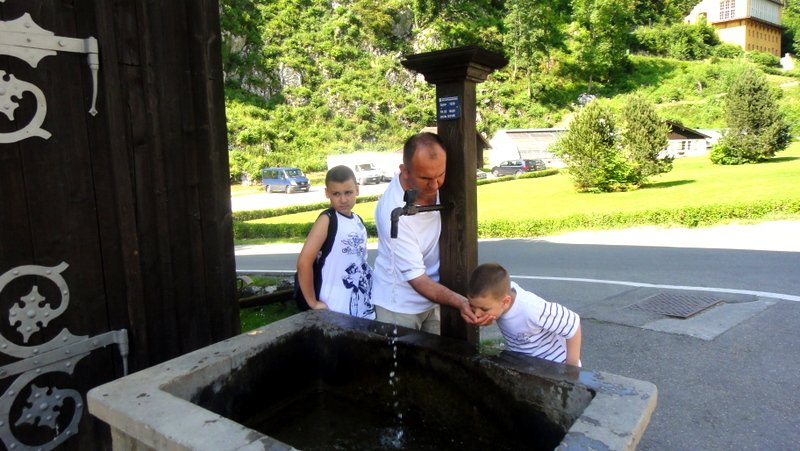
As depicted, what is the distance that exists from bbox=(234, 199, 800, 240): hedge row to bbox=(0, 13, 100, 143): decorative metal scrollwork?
1465cm

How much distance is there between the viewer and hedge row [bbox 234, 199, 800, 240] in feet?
45.6

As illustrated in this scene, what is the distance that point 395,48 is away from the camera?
7050cm

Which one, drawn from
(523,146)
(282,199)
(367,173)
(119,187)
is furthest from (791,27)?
(119,187)

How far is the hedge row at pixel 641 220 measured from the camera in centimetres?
1391

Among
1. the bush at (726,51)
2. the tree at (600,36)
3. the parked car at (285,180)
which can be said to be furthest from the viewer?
the bush at (726,51)

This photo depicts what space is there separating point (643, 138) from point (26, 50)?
83.9ft

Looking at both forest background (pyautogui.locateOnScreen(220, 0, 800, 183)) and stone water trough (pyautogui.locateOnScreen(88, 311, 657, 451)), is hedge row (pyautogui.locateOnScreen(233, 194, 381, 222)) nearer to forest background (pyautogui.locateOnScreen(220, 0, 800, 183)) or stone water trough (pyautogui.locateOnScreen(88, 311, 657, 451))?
forest background (pyautogui.locateOnScreen(220, 0, 800, 183))

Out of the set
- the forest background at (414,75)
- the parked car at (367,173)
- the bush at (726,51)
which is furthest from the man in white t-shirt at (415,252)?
the bush at (726,51)

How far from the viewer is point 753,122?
1148 inches

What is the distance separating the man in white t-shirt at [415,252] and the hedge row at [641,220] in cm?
1327

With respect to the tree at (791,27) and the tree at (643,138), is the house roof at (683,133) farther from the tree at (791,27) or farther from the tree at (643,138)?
the tree at (791,27)

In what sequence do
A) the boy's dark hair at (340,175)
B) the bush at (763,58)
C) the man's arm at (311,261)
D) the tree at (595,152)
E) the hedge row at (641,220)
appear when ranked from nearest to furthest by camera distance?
the man's arm at (311,261) < the boy's dark hair at (340,175) < the hedge row at (641,220) < the tree at (595,152) < the bush at (763,58)

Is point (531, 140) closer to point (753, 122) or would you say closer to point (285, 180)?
point (753, 122)

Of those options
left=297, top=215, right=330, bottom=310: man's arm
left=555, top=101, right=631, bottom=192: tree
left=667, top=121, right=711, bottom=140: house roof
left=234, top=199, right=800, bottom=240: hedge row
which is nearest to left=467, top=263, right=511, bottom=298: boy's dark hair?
left=297, top=215, right=330, bottom=310: man's arm
